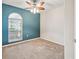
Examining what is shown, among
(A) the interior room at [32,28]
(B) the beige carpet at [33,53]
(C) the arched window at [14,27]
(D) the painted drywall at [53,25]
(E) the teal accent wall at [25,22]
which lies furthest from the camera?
(D) the painted drywall at [53,25]

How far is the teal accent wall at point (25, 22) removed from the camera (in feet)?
17.4

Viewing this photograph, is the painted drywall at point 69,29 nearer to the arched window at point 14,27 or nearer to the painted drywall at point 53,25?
the painted drywall at point 53,25

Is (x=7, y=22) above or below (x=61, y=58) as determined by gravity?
above

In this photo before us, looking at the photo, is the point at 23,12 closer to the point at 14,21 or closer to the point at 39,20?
the point at 14,21

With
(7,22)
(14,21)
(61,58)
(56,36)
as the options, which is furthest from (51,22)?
(61,58)

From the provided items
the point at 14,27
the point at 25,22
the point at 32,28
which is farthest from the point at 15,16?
the point at 32,28

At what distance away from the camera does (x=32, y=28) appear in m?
7.59

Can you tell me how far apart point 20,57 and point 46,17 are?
4679 mm

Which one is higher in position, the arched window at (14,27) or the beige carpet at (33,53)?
the arched window at (14,27)

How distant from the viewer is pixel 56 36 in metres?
6.42

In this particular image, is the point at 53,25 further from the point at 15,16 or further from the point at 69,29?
the point at 69,29

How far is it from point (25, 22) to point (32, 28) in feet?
3.19

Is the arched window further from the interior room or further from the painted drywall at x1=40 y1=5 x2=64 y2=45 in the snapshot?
the painted drywall at x1=40 y1=5 x2=64 y2=45

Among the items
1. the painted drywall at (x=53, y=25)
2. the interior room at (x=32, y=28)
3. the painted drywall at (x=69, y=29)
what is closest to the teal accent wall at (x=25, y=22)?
the interior room at (x=32, y=28)
